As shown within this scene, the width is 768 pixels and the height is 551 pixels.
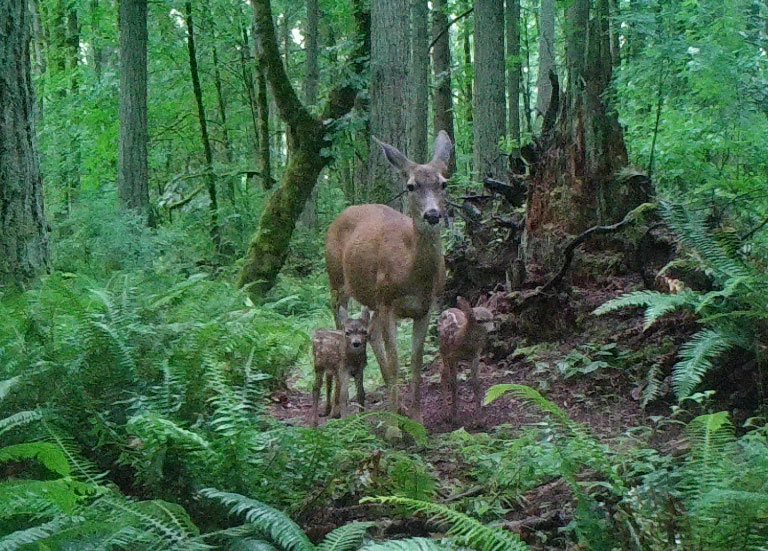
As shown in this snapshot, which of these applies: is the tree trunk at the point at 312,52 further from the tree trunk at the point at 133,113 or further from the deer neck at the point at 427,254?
the deer neck at the point at 427,254

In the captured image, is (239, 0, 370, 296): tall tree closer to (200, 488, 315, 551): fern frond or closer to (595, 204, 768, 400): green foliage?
(595, 204, 768, 400): green foliage

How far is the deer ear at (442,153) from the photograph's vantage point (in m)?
5.98

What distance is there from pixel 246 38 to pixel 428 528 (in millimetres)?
18078

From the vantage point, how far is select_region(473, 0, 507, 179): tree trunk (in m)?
13.1

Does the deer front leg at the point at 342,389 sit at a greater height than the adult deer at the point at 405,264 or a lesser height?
lesser

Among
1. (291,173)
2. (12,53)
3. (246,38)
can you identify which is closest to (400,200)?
(291,173)

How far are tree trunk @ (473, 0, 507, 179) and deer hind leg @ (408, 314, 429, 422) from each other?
23.5 feet

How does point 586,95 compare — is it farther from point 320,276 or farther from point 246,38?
point 246,38

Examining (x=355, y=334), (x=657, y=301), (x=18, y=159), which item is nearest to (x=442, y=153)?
(x=355, y=334)

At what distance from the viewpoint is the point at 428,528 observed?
3656 mm

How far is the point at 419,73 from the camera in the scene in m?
17.1

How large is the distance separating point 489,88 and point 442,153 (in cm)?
757

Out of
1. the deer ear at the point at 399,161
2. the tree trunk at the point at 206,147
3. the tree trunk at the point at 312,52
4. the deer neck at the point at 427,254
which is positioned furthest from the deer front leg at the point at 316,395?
the tree trunk at the point at 312,52

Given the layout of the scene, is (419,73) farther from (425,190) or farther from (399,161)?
(425,190)
